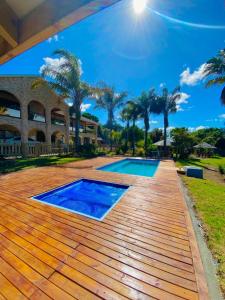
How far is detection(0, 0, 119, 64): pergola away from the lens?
1.72 metres

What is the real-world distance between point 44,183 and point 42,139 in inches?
718

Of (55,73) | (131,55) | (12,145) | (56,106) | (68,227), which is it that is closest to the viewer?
(68,227)

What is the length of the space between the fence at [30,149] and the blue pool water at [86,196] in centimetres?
916

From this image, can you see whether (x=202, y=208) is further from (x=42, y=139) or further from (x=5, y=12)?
(x=42, y=139)

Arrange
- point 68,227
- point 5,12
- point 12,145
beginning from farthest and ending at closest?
point 12,145
point 68,227
point 5,12

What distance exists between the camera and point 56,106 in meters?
20.4

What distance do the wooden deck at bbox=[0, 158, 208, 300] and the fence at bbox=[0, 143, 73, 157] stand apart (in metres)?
11.5

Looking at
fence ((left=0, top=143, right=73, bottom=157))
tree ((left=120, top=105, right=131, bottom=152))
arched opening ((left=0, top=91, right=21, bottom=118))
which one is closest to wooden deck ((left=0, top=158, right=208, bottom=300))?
fence ((left=0, top=143, right=73, bottom=157))

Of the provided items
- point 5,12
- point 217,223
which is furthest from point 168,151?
point 5,12

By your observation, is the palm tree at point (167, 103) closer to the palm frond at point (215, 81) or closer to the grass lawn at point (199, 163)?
the grass lawn at point (199, 163)

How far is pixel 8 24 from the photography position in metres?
2.00

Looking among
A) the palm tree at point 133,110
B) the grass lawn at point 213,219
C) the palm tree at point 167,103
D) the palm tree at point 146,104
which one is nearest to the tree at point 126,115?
the palm tree at point 133,110

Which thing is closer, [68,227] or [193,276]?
[193,276]

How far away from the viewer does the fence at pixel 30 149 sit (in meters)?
13.8
